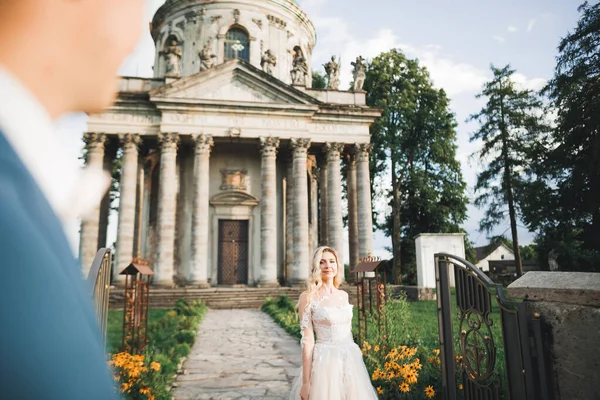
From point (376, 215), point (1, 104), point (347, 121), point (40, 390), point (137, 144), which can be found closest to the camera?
point (40, 390)

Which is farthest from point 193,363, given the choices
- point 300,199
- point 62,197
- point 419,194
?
point 419,194

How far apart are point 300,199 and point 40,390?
1892cm

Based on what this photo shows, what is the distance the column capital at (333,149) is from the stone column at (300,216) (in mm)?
1261

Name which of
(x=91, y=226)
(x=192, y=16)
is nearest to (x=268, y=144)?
(x=91, y=226)

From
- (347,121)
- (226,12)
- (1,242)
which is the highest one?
(226,12)

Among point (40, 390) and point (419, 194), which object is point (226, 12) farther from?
point (40, 390)

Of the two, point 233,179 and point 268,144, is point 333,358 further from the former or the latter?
point 233,179

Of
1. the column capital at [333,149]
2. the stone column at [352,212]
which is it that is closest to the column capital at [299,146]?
the column capital at [333,149]

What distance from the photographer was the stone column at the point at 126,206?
695 inches

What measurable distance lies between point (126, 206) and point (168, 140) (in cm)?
363

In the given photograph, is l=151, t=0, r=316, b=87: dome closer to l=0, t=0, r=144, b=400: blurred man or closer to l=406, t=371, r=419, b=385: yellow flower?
l=406, t=371, r=419, b=385: yellow flower

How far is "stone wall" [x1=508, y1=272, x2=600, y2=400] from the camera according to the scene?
2777mm

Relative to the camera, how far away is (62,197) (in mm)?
688

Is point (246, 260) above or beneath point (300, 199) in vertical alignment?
beneath
